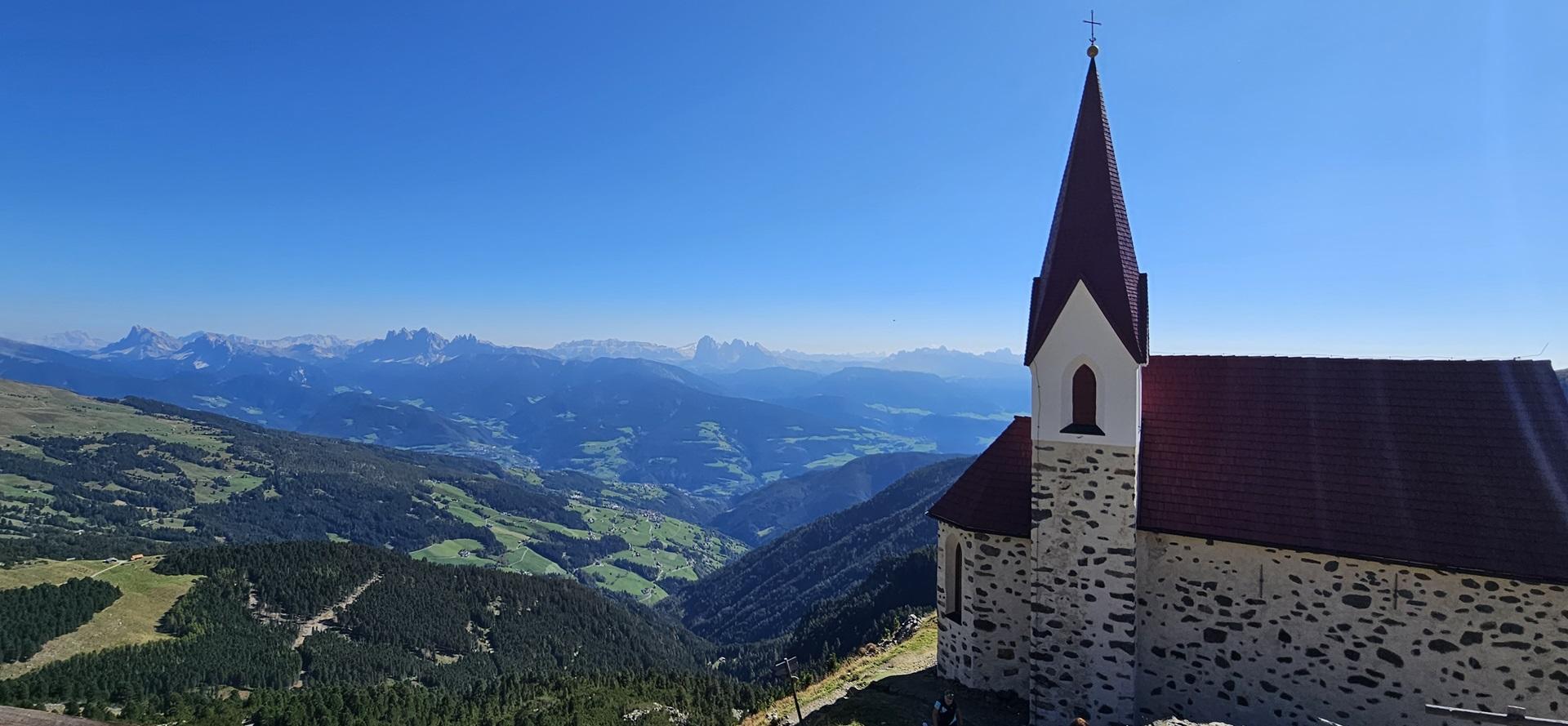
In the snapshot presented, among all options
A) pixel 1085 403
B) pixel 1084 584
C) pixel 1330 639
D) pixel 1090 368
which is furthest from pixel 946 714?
pixel 1330 639

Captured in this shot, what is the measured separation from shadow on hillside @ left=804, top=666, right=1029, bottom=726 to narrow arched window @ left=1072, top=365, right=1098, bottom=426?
10224 millimetres

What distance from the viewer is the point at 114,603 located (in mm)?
120062

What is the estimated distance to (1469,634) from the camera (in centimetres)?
1773

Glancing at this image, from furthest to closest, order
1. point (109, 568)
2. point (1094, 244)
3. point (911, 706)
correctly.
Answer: point (109, 568) → point (911, 706) → point (1094, 244)

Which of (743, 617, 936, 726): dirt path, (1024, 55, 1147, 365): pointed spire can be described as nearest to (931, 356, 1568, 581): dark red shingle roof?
(1024, 55, 1147, 365): pointed spire

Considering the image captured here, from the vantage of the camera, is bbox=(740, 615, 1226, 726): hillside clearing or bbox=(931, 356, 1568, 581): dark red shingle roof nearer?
bbox=(931, 356, 1568, 581): dark red shingle roof

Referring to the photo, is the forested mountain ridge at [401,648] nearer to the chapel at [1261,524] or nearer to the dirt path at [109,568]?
the dirt path at [109,568]

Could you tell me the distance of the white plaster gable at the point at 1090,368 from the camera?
2009 centimetres

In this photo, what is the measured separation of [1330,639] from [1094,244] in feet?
43.3

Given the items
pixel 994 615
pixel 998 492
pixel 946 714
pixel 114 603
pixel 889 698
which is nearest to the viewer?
pixel 946 714

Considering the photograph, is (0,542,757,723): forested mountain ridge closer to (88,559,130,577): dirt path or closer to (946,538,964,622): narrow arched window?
(88,559,130,577): dirt path

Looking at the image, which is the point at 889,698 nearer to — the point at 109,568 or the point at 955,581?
the point at 955,581

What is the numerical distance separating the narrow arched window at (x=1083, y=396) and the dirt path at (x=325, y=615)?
15910cm

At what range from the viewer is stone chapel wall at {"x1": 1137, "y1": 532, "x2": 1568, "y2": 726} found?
56.9ft
